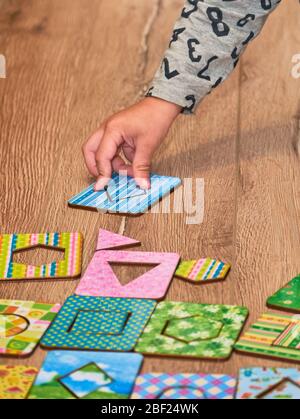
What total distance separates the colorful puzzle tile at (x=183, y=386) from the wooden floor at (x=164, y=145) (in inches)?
1.3

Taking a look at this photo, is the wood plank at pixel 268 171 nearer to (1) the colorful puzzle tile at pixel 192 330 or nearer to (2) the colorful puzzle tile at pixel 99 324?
(1) the colorful puzzle tile at pixel 192 330

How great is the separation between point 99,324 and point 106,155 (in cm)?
40

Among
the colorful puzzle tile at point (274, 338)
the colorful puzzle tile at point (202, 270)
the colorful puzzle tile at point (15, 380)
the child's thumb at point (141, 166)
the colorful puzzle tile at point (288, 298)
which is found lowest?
the colorful puzzle tile at point (15, 380)

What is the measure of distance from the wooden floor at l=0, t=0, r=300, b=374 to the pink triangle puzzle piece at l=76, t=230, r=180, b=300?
0.02m

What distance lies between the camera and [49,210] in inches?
57.7

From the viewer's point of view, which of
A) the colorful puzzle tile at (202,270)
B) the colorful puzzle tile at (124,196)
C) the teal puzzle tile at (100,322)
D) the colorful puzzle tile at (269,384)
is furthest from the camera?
the colorful puzzle tile at (124,196)

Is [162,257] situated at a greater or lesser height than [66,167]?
lesser

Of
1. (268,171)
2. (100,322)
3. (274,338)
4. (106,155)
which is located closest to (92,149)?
(106,155)

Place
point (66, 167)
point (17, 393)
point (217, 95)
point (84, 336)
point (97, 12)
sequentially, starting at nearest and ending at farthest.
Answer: point (17, 393) < point (84, 336) < point (66, 167) < point (217, 95) < point (97, 12)

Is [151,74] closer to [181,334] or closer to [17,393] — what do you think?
[181,334]

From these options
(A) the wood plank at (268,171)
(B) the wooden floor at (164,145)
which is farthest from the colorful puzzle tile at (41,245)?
(A) the wood plank at (268,171)

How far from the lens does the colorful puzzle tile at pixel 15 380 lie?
1.03 metres

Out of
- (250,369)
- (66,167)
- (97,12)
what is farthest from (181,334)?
(97,12)

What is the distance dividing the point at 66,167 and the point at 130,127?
19 centimetres
